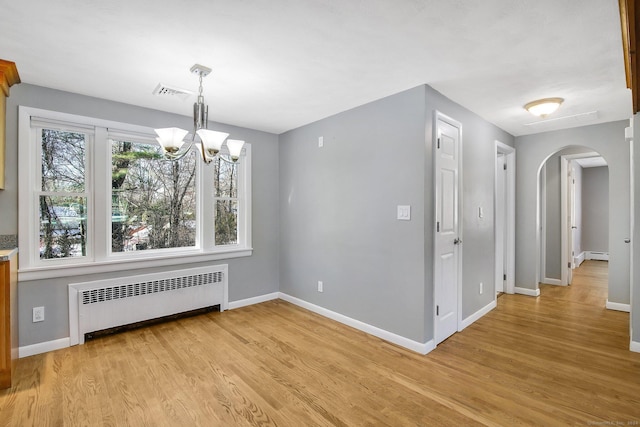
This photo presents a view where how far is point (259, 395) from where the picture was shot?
6.95 ft

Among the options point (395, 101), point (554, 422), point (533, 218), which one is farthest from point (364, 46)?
point (533, 218)

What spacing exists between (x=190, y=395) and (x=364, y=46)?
273 cm

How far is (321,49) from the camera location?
2107mm

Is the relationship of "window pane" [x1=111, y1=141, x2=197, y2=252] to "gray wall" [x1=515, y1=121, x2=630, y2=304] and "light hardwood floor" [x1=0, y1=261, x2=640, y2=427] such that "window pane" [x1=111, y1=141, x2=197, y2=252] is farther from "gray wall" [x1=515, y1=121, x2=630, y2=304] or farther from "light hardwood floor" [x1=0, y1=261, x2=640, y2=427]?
"gray wall" [x1=515, y1=121, x2=630, y2=304]

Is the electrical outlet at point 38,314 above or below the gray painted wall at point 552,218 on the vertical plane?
below

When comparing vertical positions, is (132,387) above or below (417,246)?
below

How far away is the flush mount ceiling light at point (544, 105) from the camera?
9.94ft

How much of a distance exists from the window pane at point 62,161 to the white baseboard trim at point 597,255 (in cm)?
1031

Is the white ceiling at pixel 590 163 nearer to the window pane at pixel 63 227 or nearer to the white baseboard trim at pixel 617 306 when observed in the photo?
the white baseboard trim at pixel 617 306

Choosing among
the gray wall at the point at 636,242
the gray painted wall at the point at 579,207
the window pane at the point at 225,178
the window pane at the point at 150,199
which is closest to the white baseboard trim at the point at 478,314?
the gray wall at the point at 636,242

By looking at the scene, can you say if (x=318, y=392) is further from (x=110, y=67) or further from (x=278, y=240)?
(x=110, y=67)

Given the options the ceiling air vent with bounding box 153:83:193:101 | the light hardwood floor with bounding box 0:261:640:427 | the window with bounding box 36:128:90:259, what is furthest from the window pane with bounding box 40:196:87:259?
the ceiling air vent with bounding box 153:83:193:101

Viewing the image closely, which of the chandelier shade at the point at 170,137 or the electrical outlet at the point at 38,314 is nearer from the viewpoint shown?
the chandelier shade at the point at 170,137

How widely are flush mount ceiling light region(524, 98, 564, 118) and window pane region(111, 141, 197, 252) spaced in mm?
3870
